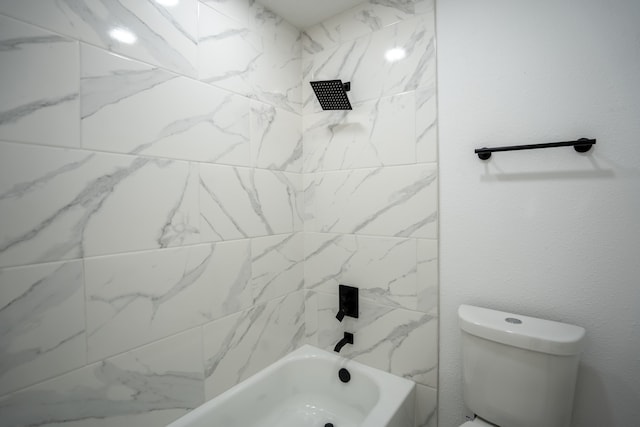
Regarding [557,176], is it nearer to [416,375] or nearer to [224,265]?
[416,375]

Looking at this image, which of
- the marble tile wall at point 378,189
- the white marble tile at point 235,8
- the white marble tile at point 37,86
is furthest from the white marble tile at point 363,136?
the white marble tile at point 37,86

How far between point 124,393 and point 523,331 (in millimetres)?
1363

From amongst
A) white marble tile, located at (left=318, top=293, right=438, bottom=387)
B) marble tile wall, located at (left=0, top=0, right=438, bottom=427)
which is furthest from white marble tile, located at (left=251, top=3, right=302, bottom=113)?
white marble tile, located at (left=318, top=293, right=438, bottom=387)

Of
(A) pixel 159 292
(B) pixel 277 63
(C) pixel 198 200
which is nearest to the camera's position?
(A) pixel 159 292

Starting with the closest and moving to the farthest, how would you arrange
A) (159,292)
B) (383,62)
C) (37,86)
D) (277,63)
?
(37,86), (159,292), (383,62), (277,63)

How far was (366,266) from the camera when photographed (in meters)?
1.46

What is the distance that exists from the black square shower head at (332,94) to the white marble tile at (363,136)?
Answer: 0.09 m

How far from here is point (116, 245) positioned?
927 millimetres

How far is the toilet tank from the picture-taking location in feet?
3.01

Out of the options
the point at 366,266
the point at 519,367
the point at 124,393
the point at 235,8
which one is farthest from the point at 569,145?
the point at 124,393

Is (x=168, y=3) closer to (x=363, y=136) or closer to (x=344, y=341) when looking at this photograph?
(x=363, y=136)

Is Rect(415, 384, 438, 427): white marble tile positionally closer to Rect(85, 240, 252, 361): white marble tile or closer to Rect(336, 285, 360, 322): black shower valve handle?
Rect(336, 285, 360, 322): black shower valve handle

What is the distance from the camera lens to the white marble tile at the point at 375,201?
4.25ft

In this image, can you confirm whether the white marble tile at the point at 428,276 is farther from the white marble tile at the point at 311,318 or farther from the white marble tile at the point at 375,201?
the white marble tile at the point at 311,318
